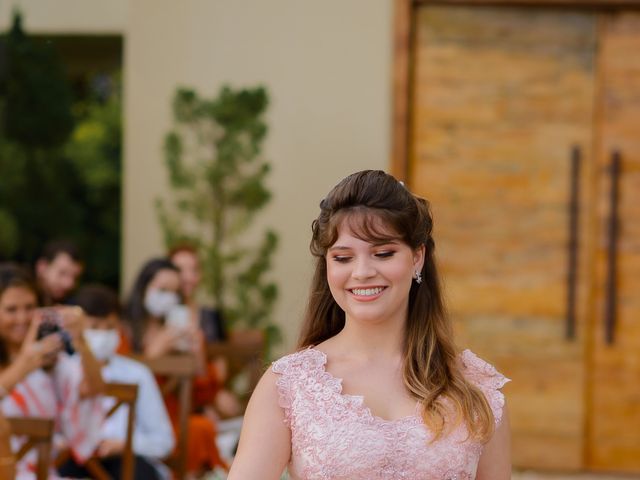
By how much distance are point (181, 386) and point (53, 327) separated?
3.45ft

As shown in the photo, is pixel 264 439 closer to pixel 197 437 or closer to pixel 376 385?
pixel 376 385

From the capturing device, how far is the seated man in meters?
5.36

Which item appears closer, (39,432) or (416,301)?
(416,301)

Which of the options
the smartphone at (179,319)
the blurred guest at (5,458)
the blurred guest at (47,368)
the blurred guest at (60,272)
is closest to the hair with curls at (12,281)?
the blurred guest at (47,368)

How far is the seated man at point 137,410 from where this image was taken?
5.36 metres

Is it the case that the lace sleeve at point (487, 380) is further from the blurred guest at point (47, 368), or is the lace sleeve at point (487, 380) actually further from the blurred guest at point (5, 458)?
the blurred guest at point (47, 368)

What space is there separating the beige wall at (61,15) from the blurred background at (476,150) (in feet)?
0.78

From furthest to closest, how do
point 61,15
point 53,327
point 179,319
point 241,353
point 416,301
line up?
point 61,15 → point 241,353 → point 179,319 → point 53,327 → point 416,301

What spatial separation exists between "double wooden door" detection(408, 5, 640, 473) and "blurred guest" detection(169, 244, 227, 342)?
1236 millimetres

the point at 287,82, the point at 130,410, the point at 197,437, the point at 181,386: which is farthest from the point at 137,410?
the point at 287,82

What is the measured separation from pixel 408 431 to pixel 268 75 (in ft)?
16.3

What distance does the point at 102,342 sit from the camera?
5.53m

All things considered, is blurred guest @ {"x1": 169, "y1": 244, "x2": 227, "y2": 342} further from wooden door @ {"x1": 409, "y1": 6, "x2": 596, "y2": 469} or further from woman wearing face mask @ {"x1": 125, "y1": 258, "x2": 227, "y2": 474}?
wooden door @ {"x1": 409, "y1": 6, "x2": 596, "y2": 469}

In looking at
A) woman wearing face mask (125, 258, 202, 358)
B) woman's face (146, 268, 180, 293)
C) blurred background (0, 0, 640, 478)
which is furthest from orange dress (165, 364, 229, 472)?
blurred background (0, 0, 640, 478)
